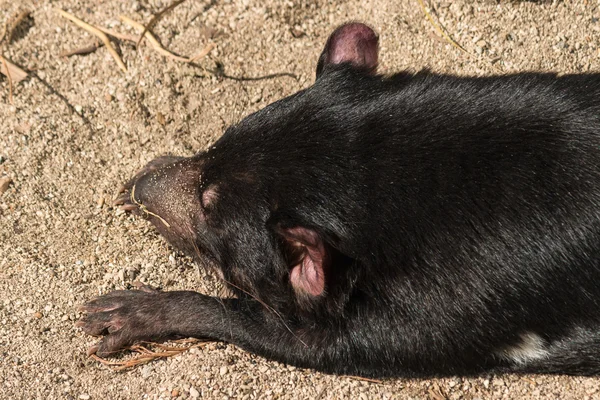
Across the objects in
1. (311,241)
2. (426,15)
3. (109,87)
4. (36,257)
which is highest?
(426,15)

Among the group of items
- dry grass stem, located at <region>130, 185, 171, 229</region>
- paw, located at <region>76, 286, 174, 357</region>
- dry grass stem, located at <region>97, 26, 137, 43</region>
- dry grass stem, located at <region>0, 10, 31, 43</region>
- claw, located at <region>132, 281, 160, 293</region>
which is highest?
dry grass stem, located at <region>0, 10, 31, 43</region>

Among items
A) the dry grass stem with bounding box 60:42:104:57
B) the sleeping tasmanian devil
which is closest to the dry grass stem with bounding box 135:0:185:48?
the dry grass stem with bounding box 60:42:104:57

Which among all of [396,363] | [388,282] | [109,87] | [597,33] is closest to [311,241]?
[388,282]

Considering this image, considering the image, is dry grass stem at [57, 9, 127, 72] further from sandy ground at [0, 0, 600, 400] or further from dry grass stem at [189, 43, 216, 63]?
dry grass stem at [189, 43, 216, 63]

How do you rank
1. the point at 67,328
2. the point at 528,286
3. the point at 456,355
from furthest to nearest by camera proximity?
the point at 67,328 → the point at 456,355 → the point at 528,286

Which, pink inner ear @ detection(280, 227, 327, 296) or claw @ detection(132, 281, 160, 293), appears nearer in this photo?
pink inner ear @ detection(280, 227, 327, 296)

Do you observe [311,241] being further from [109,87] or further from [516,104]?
[109,87]

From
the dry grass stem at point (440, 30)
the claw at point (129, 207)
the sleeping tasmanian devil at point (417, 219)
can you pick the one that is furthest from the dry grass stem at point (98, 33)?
the dry grass stem at point (440, 30)
